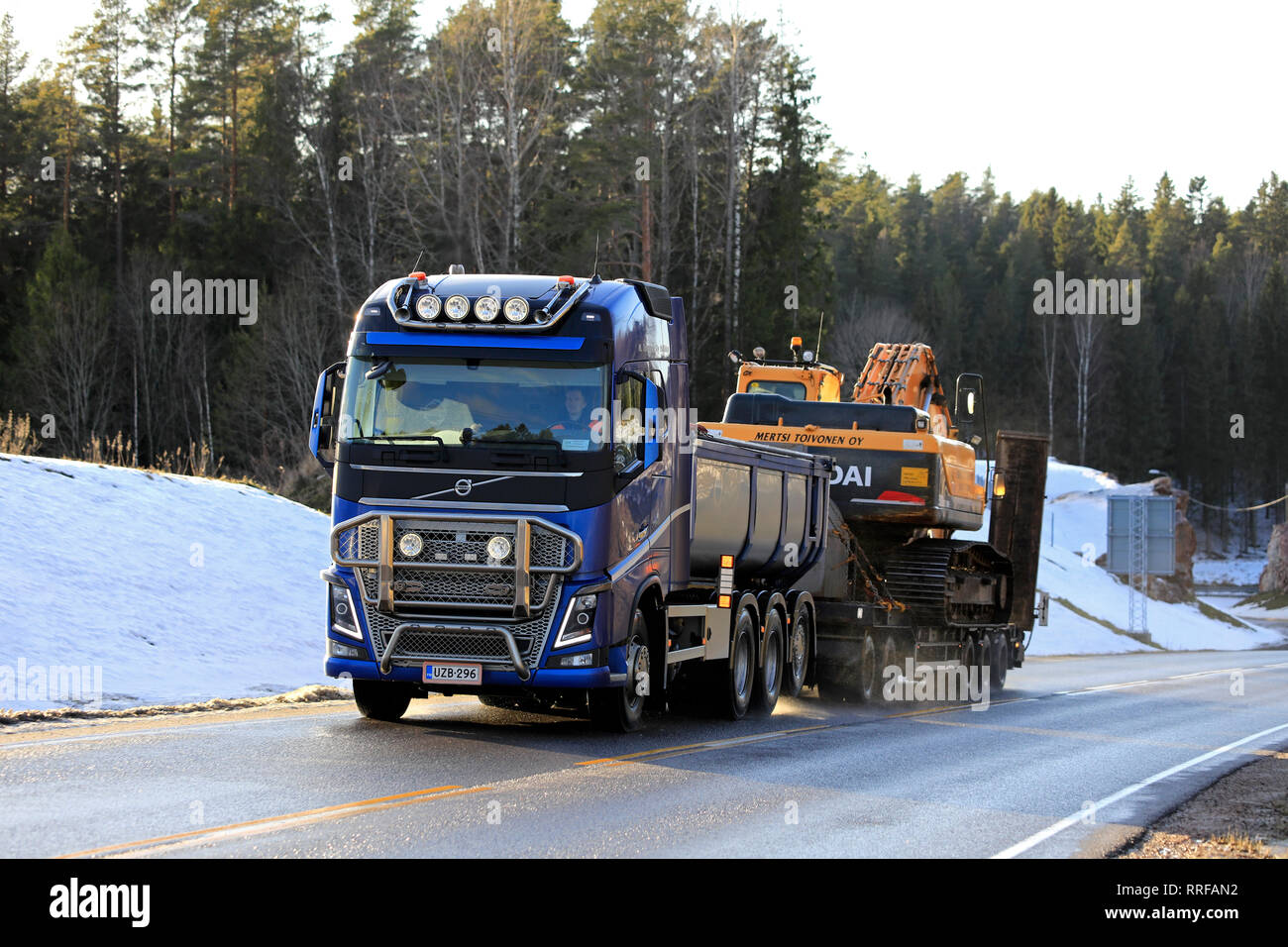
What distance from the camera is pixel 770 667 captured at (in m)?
16.3

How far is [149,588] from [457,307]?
893 cm

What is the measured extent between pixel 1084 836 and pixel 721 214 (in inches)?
1882

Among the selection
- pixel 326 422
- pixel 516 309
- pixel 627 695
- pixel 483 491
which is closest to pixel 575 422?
pixel 483 491

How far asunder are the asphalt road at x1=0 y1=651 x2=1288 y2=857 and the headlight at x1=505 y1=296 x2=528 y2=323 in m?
3.56

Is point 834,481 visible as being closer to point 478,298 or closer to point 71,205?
point 478,298

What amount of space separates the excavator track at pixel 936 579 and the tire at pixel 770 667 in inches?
156

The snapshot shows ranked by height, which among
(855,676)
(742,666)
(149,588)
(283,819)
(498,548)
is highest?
(498,548)

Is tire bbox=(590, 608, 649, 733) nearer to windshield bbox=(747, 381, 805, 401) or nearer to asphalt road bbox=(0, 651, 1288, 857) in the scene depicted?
asphalt road bbox=(0, 651, 1288, 857)

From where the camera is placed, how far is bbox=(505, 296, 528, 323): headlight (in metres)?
12.2

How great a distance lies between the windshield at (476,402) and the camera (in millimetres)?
12039

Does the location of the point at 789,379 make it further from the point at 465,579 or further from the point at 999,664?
the point at 465,579

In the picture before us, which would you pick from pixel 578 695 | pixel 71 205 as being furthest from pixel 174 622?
pixel 71 205

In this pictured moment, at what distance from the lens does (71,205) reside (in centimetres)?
6362
